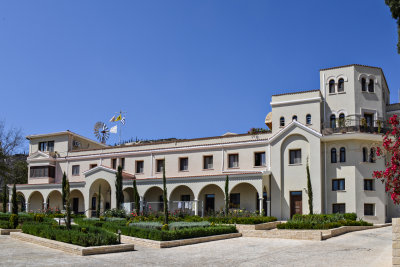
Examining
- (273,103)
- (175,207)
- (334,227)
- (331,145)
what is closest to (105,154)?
(175,207)

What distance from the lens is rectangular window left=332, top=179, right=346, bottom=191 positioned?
109ft

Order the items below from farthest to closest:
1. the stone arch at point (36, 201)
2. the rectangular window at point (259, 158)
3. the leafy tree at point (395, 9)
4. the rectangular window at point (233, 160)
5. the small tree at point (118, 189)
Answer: the stone arch at point (36, 201) < the rectangular window at point (233, 160) < the small tree at point (118, 189) < the rectangular window at point (259, 158) < the leafy tree at point (395, 9)

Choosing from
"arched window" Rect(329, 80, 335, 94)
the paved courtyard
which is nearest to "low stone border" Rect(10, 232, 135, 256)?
the paved courtyard

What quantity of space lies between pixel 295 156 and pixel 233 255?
17830 millimetres

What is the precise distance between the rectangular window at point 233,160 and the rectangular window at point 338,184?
805cm

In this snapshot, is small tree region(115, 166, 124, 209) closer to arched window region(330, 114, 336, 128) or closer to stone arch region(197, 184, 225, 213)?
stone arch region(197, 184, 225, 213)

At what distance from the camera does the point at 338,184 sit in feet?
109

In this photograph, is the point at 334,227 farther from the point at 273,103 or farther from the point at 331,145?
the point at 273,103

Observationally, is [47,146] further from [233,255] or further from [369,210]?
[233,255]

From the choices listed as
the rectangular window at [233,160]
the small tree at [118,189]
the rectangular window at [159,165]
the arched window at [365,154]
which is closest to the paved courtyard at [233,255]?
the arched window at [365,154]

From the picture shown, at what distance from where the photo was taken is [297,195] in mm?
34094

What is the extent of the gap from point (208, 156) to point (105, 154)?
446 inches

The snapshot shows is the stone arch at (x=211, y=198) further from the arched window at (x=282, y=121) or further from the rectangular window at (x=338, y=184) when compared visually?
the rectangular window at (x=338, y=184)

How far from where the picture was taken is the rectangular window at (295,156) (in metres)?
34.5
